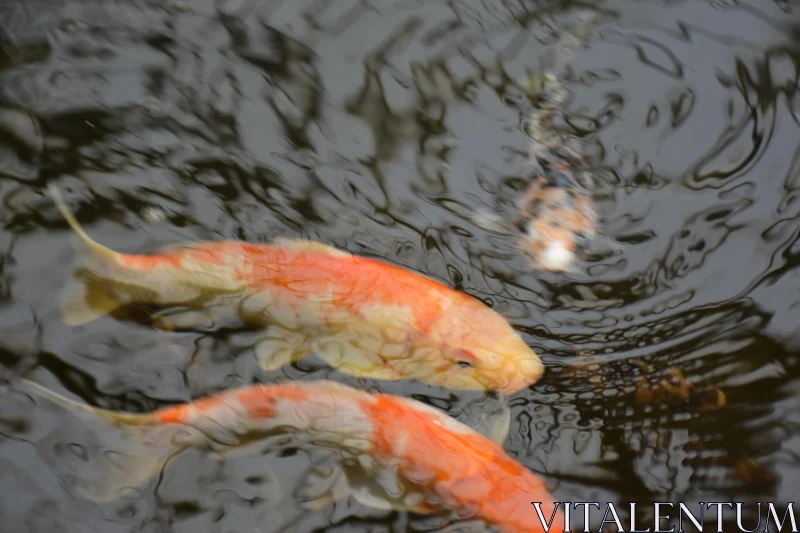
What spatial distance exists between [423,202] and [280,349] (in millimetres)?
962

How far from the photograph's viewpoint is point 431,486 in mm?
2760

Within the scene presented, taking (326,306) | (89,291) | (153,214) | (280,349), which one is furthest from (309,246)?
(89,291)

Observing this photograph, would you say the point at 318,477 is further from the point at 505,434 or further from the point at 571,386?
the point at 571,386

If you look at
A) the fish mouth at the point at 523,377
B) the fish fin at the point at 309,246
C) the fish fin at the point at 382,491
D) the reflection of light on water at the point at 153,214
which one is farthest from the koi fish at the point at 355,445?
the reflection of light on water at the point at 153,214

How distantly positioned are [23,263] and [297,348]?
1.24 metres

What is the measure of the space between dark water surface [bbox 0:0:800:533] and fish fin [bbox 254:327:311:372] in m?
0.06

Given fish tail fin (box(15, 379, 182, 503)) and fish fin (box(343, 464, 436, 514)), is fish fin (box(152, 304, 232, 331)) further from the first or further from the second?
fish fin (box(343, 464, 436, 514))

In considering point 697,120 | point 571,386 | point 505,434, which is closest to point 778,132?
point 697,120

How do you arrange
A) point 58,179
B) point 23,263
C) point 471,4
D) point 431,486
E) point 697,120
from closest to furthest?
point 431,486 → point 23,263 → point 58,179 → point 697,120 → point 471,4

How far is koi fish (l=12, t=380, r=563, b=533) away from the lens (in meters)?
2.74

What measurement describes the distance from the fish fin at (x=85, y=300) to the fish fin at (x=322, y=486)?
1.08m

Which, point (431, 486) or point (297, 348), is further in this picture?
point (297, 348)

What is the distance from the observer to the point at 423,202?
3.49m

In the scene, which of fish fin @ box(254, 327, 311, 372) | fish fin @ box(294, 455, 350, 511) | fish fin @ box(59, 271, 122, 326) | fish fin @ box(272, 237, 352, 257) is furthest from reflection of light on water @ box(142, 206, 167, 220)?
fish fin @ box(294, 455, 350, 511)
